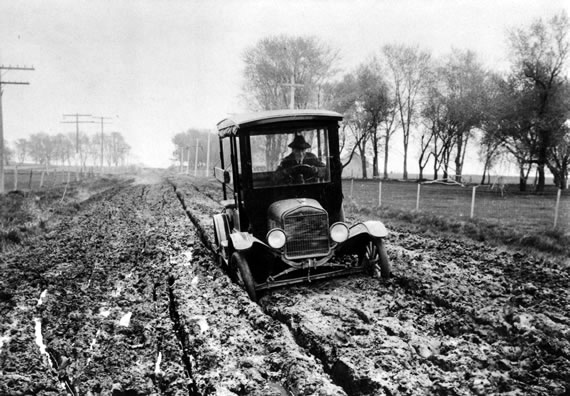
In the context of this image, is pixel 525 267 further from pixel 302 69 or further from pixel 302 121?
pixel 302 69

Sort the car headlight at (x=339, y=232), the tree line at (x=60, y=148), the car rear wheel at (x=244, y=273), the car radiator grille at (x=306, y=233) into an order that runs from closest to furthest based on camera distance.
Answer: the car rear wheel at (x=244, y=273)
the car radiator grille at (x=306, y=233)
the car headlight at (x=339, y=232)
the tree line at (x=60, y=148)

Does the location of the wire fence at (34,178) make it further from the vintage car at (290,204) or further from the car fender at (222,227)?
the vintage car at (290,204)

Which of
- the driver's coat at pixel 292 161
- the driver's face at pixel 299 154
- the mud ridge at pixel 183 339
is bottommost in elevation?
the mud ridge at pixel 183 339

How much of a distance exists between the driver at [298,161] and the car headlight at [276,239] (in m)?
0.94

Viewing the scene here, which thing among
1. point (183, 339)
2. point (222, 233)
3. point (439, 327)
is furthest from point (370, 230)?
point (183, 339)

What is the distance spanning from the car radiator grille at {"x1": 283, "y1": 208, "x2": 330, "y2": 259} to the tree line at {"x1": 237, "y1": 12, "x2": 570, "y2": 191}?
14958 mm

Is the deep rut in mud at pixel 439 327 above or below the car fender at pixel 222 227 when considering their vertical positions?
below

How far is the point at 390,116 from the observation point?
45250 millimetres

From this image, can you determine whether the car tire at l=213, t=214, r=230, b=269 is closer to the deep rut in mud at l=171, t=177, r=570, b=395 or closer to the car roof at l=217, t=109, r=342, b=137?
the deep rut in mud at l=171, t=177, r=570, b=395

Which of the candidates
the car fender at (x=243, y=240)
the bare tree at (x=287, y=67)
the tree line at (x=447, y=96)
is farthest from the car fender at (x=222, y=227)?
the bare tree at (x=287, y=67)

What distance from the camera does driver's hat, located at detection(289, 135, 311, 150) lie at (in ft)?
20.7

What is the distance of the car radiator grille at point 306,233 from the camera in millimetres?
5977

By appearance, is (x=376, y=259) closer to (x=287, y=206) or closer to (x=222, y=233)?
(x=287, y=206)

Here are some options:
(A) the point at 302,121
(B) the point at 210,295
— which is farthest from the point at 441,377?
(A) the point at 302,121
